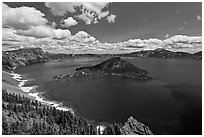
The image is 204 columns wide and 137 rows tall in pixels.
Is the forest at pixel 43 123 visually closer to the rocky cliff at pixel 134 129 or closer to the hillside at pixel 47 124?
the hillside at pixel 47 124

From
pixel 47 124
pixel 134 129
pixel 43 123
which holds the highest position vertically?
pixel 43 123

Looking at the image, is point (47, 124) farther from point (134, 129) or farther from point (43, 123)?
point (134, 129)

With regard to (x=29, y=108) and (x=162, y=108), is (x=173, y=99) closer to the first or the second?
(x=162, y=108)

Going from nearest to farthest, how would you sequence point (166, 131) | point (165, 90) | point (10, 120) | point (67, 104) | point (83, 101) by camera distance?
point (10, 120) < point (166, 131) < point (67, 104) < point (83, 101) < point (165, 90)

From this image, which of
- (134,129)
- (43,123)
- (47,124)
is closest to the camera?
(134,129)

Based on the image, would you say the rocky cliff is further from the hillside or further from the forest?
the forest

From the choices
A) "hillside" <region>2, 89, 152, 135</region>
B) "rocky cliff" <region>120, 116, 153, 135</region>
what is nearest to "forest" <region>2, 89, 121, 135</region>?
"hillside" <region>2, 89, 152, 135</region>

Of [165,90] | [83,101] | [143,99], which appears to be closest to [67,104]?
[83,101]

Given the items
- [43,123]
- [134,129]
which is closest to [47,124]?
[43,123]

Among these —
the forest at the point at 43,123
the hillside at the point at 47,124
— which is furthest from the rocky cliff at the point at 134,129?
the forest at the point at 43,123

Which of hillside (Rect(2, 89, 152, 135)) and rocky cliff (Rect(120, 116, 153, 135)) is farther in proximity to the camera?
rocky cliff (Rect(120, 116, 153, 135))

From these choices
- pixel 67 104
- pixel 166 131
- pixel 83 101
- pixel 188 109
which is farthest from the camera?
pixel 83 101
